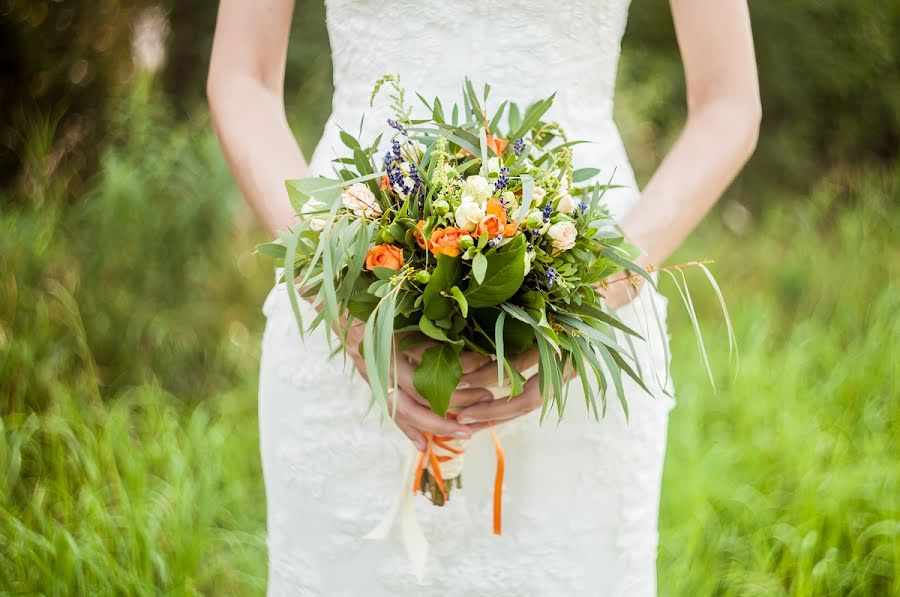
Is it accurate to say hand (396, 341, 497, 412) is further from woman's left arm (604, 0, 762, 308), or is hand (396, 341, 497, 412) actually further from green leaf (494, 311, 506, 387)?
woman's left arm (604, 0, 762, 308)

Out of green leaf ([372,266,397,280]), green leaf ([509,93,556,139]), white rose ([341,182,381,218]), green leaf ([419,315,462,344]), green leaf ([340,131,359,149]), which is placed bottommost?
green leaf ([419,315,462,344])

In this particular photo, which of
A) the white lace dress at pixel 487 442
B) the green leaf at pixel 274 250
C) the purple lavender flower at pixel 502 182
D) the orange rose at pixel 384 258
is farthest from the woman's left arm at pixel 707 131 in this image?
the green leaf at pixel 274 250

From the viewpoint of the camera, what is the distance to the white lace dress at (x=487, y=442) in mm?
1593

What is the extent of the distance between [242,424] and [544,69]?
92.6 inches

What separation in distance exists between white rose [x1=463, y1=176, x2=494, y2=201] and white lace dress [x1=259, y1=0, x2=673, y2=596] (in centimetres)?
44

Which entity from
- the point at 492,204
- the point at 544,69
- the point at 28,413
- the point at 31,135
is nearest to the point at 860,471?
the point at 544,69

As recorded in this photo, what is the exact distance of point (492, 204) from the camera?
3.88ft

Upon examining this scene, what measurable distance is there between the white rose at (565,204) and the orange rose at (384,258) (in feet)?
0.78

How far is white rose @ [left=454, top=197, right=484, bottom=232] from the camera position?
117 cm

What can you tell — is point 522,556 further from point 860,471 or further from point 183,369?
point 183,369

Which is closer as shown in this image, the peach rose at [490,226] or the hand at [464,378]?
the peach rose at [490,226]

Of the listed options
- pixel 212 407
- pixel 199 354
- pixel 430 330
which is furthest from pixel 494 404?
pixel 199 354

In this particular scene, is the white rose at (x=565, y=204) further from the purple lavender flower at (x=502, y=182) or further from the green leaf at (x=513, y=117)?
the green leaf at (x=513, y=117)

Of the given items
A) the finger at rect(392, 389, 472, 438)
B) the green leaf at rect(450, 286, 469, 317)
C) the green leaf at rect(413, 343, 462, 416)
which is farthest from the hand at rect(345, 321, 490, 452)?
the green leaf at rect(450, 286, 469, 317)
